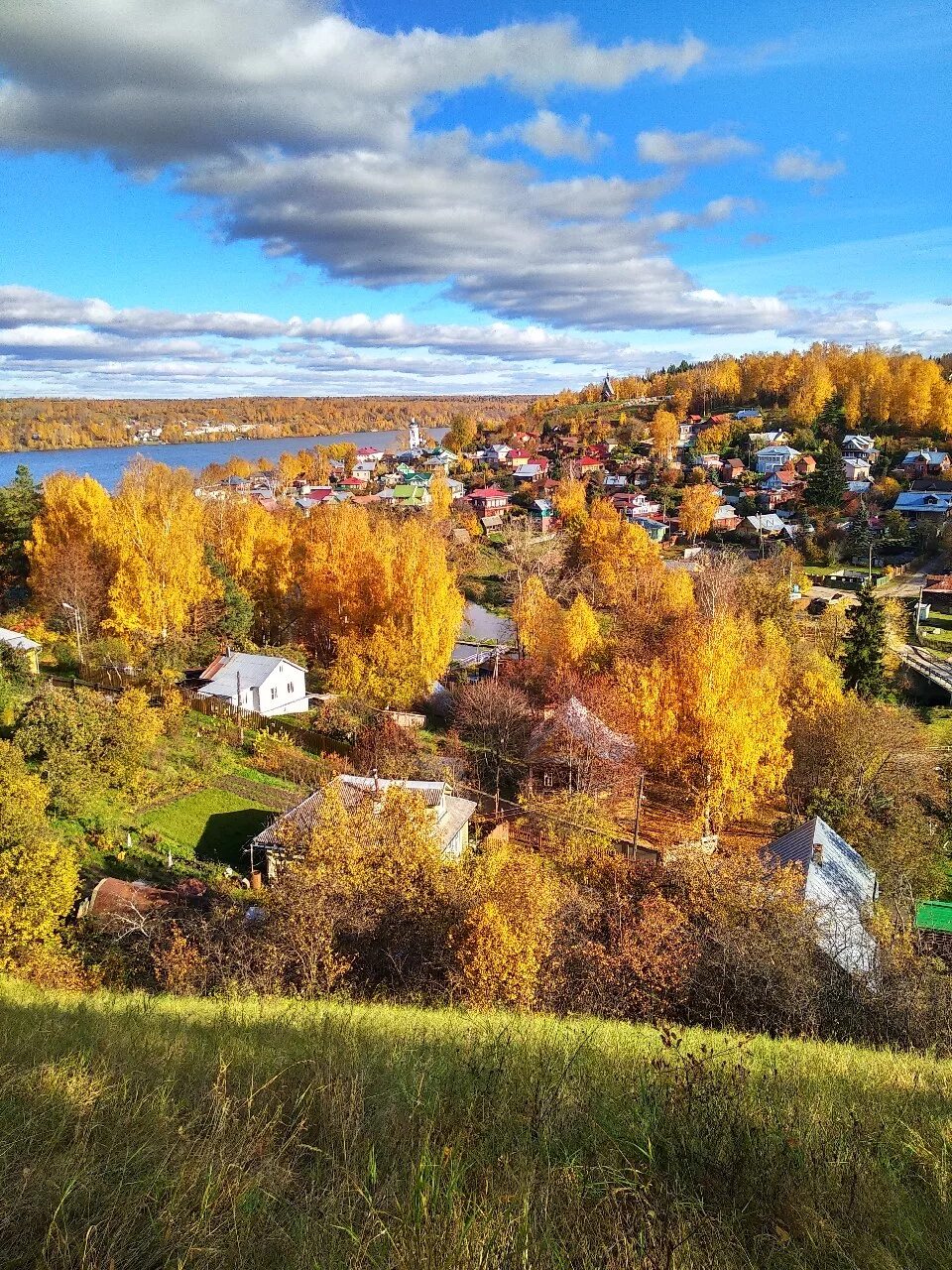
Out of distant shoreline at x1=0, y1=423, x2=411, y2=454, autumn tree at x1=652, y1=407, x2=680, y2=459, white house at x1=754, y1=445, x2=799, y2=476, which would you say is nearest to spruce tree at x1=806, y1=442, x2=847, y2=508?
white house at x1=754, y1=445, x2=799, y2=476

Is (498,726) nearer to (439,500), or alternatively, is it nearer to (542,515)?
(542,515)

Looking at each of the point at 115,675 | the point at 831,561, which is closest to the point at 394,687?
the point at 115,675

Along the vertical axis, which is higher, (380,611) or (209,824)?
(380,611)

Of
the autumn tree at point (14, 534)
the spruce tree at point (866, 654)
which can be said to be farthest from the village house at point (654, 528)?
the autumn tree at point (14, 534)

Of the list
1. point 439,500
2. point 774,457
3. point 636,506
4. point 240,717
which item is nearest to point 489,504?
point 439,500

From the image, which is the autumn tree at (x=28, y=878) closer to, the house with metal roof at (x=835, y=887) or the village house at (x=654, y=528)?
the house with metal roof at (x=835, y=887)

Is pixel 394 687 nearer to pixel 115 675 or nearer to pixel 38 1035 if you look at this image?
pixel 115 675
